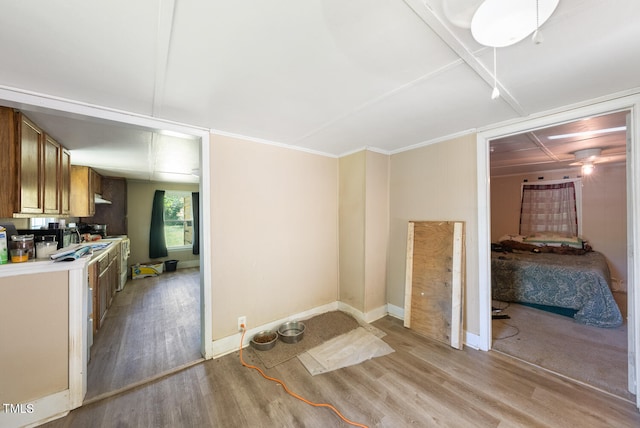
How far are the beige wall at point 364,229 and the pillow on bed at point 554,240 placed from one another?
11.5 feet

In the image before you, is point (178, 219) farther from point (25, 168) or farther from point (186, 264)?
point (25, 168)

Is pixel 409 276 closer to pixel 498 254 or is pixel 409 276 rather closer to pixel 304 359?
pixel 304 359

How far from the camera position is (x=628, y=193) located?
1741 millimetres

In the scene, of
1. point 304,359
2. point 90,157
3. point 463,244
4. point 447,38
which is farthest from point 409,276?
point 90,157

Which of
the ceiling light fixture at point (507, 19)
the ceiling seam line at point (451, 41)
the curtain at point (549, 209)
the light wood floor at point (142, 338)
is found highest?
the ceiling seam line at point (451, 41)

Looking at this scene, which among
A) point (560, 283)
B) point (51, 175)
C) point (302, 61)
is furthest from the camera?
point (560, 283)

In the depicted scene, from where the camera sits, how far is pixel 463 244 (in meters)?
2.48

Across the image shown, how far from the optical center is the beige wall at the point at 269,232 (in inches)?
94.7

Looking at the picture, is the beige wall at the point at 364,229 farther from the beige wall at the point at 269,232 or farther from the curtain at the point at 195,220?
the curtain at the point at 195,220

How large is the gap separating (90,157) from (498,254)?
256 inches

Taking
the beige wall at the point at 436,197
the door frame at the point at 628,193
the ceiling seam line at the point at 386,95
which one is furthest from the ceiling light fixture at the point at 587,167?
the ceiling seam line at the point at 386,95

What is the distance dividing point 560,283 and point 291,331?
11.6 feet

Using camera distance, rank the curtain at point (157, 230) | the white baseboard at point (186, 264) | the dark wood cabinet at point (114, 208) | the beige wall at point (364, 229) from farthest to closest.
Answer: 1. the white baseboard at point (186, 264)
2. the curtain at point (157, 230)
3. the dark wood cabinet at point (114, 208)
4. the beige wall at point (364, 229)

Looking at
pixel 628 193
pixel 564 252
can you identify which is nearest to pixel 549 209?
pixel 564 252
